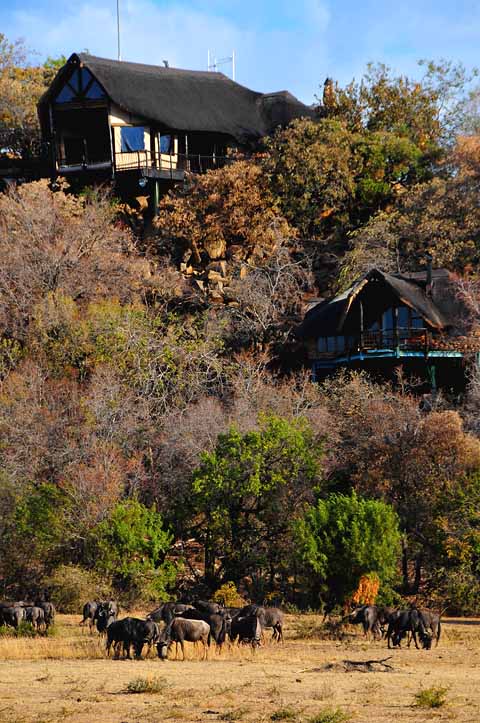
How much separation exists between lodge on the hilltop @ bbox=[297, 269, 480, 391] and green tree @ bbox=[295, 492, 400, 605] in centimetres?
1379

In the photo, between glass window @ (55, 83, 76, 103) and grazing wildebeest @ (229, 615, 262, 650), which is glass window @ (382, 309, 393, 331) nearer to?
grazing wildebeest @ (229, 615, 262, 650)

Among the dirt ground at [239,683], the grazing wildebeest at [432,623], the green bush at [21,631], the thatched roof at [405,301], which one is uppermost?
the thatched roof at [405,301]

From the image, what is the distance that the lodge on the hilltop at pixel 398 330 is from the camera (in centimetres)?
4519

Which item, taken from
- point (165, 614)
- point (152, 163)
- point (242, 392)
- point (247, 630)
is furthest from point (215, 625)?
point (152, 163)

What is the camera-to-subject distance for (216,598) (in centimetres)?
3288

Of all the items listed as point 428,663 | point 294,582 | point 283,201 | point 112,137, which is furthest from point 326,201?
point 428,663

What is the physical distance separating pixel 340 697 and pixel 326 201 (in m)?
39.0

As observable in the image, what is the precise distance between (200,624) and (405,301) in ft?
74.8

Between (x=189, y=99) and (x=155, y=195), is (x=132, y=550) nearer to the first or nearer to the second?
(x=155, y=195)

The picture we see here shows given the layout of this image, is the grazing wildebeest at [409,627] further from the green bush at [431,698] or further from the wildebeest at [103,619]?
the green bush at [431,698]

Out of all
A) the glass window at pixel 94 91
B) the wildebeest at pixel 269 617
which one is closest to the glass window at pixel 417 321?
the wildebeest at pixel 269 617

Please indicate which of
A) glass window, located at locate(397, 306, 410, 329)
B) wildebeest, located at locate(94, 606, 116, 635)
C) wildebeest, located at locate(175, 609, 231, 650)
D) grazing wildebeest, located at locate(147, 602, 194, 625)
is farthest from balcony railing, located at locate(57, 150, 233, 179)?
wildebeest, located at locate(175, 609, 231, 650)

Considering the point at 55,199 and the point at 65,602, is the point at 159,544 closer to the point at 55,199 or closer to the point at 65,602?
the point at 65,602

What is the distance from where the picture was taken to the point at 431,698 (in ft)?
61.0
